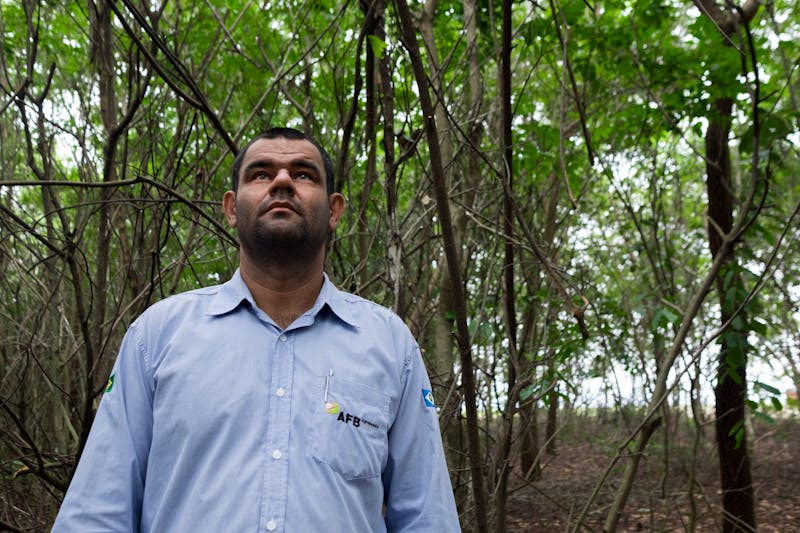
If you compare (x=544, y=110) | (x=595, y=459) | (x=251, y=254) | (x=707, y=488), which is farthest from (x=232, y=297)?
(x=595, y=459)

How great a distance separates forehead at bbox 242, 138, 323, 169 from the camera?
1857mm

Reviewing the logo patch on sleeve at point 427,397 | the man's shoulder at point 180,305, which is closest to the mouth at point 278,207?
the man's shoulder at point 180,305

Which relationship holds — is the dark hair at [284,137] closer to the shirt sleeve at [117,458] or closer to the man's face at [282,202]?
the man's face at [282,202]

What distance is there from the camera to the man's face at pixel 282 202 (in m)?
1.76

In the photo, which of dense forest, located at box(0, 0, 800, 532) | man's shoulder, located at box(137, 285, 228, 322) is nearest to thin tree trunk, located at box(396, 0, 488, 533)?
dense forest, located at box(0, 0, 800, 532)

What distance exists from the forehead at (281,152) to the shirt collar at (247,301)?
31cm

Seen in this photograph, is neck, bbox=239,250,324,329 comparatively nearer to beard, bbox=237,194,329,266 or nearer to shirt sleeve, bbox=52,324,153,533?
beard, bbox=237,194,329,266

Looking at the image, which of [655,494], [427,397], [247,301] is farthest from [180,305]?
[655,494]

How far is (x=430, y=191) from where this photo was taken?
3828 millimetres

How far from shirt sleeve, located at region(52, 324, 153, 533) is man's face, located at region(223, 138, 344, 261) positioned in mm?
374

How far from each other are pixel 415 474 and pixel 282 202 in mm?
737

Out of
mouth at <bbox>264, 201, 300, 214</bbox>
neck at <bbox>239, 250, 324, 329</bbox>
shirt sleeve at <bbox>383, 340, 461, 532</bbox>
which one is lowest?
shirt sleeve at <bbox>383, 340, 461, 532</bbox>

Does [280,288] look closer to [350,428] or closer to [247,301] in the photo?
[247,301]

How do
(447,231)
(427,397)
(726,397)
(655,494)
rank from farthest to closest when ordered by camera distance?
(655,494) → (726,397) → (447,231) → (427,397)
